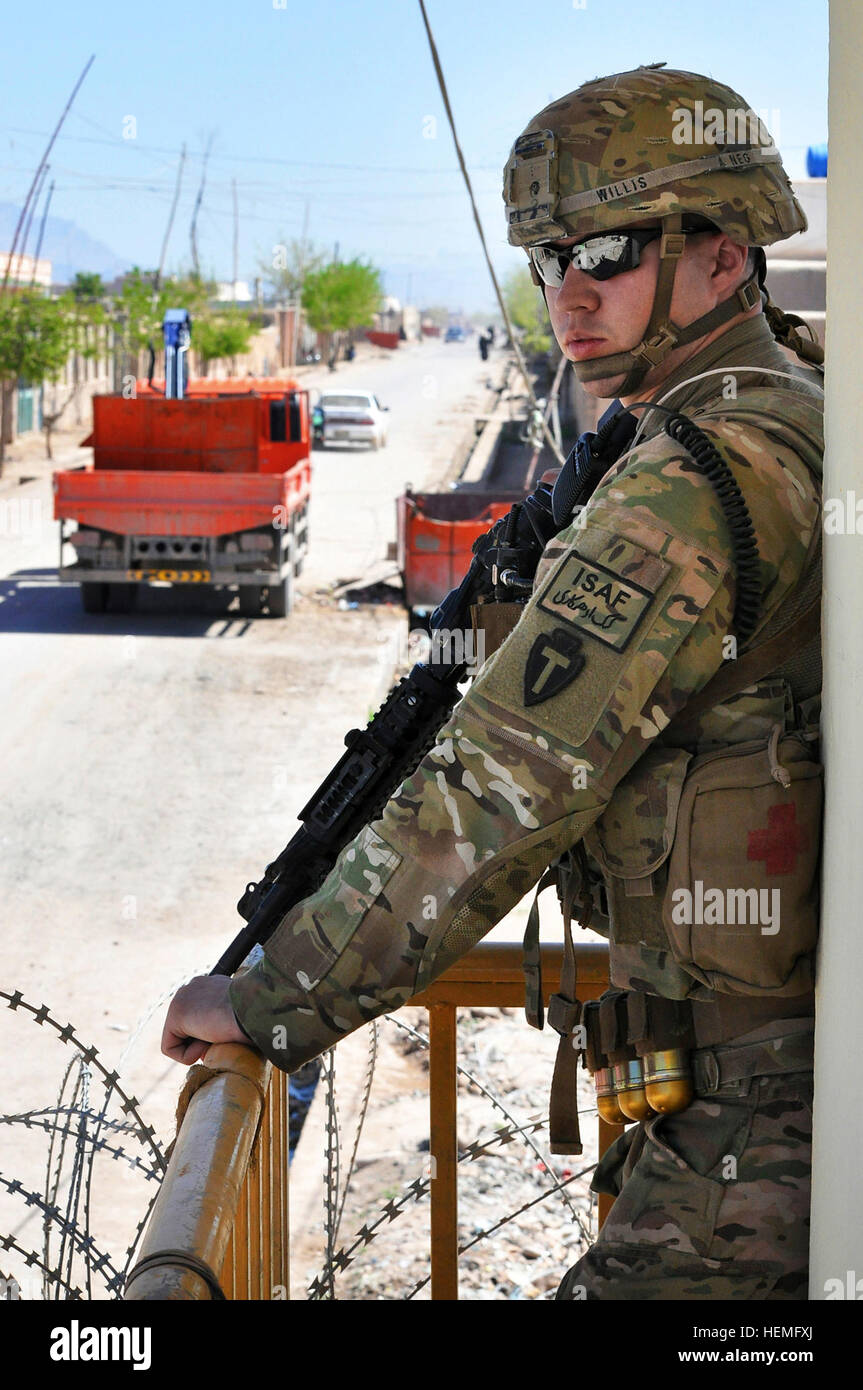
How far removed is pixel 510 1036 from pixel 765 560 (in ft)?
15.4

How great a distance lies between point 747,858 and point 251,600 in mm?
12562

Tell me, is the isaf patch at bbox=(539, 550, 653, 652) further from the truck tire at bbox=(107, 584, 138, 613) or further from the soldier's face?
the truck tire at bbox=(107, 584, 138, 613)

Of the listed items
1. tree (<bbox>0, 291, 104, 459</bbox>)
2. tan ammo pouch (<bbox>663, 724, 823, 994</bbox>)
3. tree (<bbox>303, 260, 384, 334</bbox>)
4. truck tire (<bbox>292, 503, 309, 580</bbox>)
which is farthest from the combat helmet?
tree (<bbox>303, 260, 384, 334</bbox>)

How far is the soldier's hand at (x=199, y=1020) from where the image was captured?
1748 mm

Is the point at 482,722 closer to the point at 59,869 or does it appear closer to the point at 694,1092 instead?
the point at 694,1092

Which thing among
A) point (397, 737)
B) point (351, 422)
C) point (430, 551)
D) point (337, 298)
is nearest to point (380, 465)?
point (351, 422)

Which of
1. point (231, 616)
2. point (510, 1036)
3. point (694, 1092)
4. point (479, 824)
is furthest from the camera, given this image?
point (231, 616)

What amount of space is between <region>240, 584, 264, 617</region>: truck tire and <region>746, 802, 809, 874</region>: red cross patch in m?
12.4

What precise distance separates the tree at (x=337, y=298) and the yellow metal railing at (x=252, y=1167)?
3080 inches

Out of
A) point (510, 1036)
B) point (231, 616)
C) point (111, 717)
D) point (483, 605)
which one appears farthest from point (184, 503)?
point (483, 605)

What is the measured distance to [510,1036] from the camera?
6.00 m

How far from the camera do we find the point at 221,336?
140 ft

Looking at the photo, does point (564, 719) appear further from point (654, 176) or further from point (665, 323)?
point (654, 176)

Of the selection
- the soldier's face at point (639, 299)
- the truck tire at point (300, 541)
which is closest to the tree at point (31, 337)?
the truck tire at point (300, 541)
